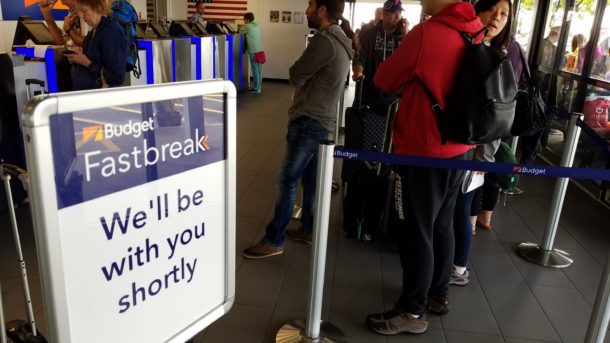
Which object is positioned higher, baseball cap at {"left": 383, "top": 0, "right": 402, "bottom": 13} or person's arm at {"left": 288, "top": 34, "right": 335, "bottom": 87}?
baseball cap at {"left": 383, "top": 0, "right": 402, "bottom": 13}

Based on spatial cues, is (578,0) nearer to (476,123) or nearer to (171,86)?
(476,123)

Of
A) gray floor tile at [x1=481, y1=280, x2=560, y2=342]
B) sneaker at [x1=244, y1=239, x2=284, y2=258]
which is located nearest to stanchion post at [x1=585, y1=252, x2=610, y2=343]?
gray floor tile at [x1=481, y1=280, x2=560, y2=342]

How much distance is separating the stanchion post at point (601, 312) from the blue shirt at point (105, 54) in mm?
3311

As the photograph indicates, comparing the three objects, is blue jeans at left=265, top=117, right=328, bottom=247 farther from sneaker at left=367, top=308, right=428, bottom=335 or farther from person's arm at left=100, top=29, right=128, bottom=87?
person's arm at left=100, top=29, right=128, bottom=87

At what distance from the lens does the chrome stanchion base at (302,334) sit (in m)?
2.20

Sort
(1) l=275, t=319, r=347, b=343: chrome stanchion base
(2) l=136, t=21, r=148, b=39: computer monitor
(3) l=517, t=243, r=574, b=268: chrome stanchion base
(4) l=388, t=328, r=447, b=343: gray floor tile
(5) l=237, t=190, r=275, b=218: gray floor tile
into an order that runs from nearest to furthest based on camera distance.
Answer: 1. (1) l=275, t=319, r=347, b=343: chrome stanchion base
2. (4) l=388, t=328, r=447, b=343: gray floor tile
3. (3) l=517, t=243, r=574, b=268: chrome stanchion base
4. (5) l=237, t=190, r=275, b=218: gray floor tile
5. (2) l=136, t=21, r=148, b=39: computer monitor

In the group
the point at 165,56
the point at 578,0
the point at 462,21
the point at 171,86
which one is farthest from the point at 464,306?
the point at 165,56

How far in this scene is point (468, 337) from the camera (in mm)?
2363

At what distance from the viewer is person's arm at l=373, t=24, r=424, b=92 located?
6.15 feet

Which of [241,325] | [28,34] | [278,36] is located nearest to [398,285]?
[241,325]

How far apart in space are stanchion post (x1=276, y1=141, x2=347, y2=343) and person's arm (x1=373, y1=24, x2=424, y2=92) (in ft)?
1.25

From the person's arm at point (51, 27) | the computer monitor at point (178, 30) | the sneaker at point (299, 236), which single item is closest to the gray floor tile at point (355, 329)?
the sneaker at point (299, 236)

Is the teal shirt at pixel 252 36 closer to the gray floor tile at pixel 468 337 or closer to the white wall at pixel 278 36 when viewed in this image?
the white wall at pixel 278 36

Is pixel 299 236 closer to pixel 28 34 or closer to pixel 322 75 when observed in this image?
pixel 322 75
